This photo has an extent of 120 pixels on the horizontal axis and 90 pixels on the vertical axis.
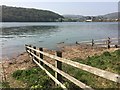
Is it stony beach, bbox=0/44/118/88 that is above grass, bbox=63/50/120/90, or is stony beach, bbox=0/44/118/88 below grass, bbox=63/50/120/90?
below

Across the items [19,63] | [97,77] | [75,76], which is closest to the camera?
[97,77]

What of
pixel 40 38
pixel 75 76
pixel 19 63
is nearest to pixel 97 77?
pixel 75 76

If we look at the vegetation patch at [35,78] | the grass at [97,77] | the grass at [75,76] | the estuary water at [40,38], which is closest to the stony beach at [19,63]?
the vegetation patch at [35,78]

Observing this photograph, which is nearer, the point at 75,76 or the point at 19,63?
the point at 75,76

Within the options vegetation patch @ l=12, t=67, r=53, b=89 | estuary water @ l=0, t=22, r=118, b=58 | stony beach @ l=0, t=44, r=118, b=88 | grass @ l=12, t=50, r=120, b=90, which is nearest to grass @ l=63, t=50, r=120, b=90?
grass @ l=12, t=50, r=120, b=90

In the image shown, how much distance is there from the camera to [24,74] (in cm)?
1252

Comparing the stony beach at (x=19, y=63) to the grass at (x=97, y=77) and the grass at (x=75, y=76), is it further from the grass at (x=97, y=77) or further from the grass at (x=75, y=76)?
the grass at (x=97, y=77)

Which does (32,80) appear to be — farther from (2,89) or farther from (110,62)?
(110,62)

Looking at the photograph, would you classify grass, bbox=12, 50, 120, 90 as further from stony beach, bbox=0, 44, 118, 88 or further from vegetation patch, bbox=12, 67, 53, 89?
stony beach, bbox=0, 44, 118, 88

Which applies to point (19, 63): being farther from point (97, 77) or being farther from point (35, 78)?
point (97, 77)

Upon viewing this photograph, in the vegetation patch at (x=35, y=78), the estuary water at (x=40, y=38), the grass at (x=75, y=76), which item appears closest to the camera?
the grass at (x=75, y=76)

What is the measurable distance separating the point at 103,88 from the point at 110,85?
1.43 feet

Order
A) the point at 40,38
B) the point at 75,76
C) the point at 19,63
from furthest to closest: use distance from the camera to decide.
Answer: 1. the point at 40,38
2. the point at 19,63
3. the point at 75,76

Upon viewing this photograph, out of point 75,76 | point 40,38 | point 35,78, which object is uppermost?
point 40,38
